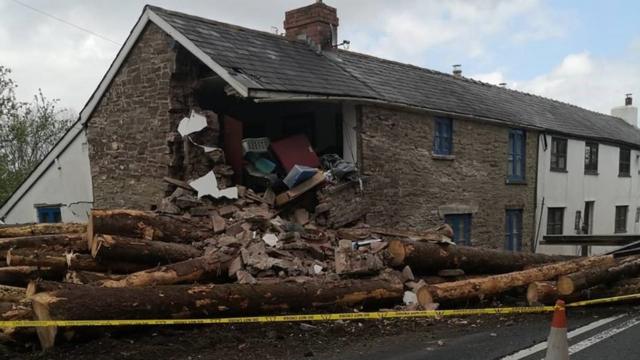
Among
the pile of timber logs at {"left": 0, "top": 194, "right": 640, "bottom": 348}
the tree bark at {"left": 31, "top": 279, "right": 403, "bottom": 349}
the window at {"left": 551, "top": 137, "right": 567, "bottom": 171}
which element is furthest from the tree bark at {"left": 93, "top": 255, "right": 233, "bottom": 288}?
the window at {"left": 551, "top": 137, "right": 567, "bottom": 171}

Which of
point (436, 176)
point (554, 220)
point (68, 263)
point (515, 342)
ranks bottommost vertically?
point (554, 220)

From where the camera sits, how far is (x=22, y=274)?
714 cm

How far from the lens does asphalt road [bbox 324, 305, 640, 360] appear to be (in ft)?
18.2

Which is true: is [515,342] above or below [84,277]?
below

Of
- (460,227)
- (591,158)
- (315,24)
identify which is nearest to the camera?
(315,24)

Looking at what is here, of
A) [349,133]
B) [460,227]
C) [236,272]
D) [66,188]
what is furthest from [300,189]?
[66,188]

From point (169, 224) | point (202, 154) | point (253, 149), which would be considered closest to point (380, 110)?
point (253, 149)

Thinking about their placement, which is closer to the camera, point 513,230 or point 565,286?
point 565,286

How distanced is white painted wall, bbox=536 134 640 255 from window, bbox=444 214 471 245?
4.77 meters

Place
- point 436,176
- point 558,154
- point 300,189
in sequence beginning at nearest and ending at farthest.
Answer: point 300,189, point 436,176, point 558,154

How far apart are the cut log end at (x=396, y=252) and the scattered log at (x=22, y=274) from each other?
16.0ft

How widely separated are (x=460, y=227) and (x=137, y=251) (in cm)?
1119

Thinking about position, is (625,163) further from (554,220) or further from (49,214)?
(49,214)

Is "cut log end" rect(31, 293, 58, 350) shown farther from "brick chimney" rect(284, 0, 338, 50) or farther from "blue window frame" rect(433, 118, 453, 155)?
"blue window frame" rect(433, 118, 453, 155)
